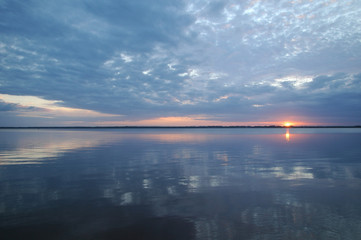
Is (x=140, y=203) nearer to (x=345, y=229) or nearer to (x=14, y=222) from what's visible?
(x=14, y=222)

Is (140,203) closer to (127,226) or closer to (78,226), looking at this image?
(127,226)

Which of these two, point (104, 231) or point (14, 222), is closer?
point (104, 231)

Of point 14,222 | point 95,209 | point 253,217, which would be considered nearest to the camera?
point 14,222

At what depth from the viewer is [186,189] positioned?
526 inches

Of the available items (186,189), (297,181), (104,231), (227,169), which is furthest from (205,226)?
(227,169)

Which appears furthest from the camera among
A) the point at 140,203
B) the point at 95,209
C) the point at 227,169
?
the point at 227,169

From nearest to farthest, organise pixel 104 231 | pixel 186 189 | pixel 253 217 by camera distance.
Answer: pixel 104 231 < pixel 253 217 < pixel 186 189

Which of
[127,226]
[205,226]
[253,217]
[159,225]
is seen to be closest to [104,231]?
[127,226]

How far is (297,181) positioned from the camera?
15180 mm

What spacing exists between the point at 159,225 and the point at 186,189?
499cm

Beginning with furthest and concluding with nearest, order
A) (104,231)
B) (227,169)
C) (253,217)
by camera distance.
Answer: (227,169) → (253,217) → (104,231)

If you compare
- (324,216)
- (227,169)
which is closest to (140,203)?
(324,216)

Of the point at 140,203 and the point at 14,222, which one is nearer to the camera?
the point at 14,222

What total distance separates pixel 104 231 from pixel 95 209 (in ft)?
7.93
